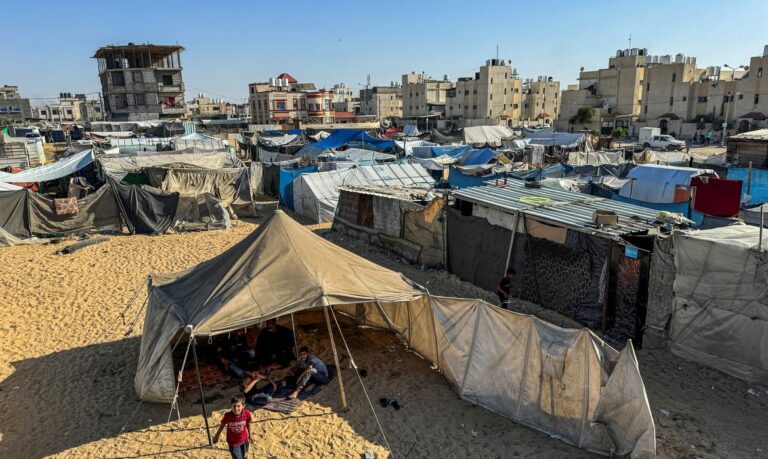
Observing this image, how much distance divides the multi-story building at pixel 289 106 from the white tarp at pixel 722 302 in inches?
2650

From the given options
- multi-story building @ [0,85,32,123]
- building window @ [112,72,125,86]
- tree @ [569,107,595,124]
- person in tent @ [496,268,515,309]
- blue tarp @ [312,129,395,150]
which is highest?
building window @ [112,72,125,86]

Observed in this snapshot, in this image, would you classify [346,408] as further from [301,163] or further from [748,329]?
[301,163]

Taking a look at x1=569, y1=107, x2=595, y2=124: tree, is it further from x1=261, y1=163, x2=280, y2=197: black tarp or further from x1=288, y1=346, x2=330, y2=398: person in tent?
x1=288, y1=346, x2=330, y2=398: person in tent

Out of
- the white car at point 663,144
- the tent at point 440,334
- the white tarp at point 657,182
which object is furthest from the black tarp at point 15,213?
the white car at point 663,144

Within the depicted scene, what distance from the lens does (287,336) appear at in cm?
924

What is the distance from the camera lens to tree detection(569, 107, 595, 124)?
66.7m

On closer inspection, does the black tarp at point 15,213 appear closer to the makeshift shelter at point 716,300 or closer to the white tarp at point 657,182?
the makeshift shelter at point 716,300

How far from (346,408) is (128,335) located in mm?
5202

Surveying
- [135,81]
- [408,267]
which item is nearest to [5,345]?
[408,267]

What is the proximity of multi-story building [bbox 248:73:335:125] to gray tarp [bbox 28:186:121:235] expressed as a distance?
5563 centimetres

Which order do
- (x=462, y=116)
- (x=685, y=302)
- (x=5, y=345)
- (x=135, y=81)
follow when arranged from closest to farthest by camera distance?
(x=685, y=302) → (x=5, y=345) → (x=135, y=81) → (x=462, y=116)

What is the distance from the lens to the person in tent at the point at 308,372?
7.95m

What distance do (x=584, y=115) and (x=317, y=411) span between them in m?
67.5

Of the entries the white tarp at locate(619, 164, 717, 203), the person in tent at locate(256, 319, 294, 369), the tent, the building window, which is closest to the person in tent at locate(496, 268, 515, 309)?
the tent
